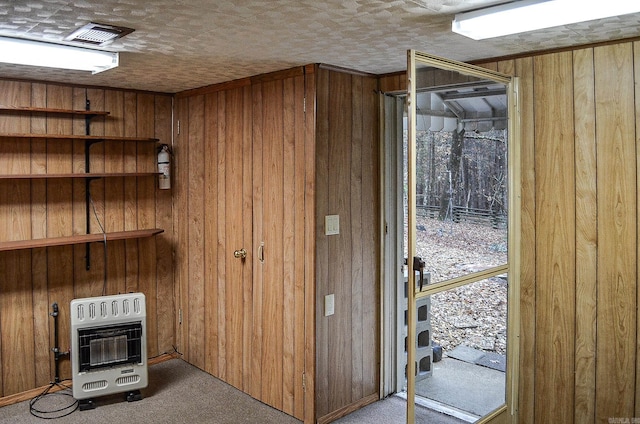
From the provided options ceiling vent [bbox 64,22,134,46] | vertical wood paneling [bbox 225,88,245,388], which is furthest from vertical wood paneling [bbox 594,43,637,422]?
ceiling vent [bbox 64,22,134,46]

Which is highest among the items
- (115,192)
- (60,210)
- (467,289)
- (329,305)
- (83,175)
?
(83,175)

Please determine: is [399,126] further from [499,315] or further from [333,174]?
[499,315]

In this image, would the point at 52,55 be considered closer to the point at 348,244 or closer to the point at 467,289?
the point at 348,244

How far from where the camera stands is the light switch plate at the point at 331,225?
334 centimetres

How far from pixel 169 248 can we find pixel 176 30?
2.42 meters

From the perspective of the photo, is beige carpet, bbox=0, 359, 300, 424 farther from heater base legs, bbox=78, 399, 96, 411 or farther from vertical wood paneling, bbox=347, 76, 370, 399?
vertical wood paneling, bbox=347, 76, 370, 399

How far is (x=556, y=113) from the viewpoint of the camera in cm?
287

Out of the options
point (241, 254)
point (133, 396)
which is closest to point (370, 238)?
point (241, 254)

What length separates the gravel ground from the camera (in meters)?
2.73

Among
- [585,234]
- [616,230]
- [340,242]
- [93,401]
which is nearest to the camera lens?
[616,230]

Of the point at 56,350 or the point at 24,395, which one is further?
the point at 56,350

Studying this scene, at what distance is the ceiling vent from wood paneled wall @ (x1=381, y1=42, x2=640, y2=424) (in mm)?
2018

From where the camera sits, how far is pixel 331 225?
11.1 feet

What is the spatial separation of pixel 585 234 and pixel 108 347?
3.07 metres
